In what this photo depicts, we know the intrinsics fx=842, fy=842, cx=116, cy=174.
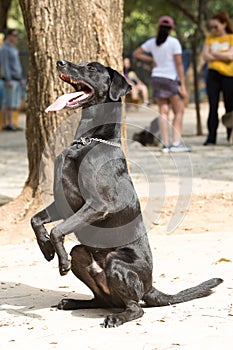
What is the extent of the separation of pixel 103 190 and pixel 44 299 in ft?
3.76

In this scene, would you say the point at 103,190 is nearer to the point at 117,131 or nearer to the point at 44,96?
the point at 117,131

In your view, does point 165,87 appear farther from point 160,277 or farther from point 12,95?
point 160,277

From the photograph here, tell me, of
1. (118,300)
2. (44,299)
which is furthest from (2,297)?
(118,300)

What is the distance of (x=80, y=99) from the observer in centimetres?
529

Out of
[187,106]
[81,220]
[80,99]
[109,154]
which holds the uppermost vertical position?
[80,99]

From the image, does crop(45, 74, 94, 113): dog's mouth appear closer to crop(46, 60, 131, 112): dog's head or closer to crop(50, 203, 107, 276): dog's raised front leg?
crop(46, 60, 131, 112): dog's head

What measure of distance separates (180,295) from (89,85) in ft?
5.02

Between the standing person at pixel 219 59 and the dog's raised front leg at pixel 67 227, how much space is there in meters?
10.5

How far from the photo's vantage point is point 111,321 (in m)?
5.10

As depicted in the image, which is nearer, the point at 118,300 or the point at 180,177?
the point at 118,300

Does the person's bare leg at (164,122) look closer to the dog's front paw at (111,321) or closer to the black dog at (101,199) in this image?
the black dog at (101,199)

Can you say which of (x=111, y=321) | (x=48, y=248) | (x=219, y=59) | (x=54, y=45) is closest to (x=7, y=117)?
(x=219, y=59)

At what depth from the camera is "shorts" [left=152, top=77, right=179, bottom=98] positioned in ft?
47.9

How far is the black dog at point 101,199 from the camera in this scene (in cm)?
523
